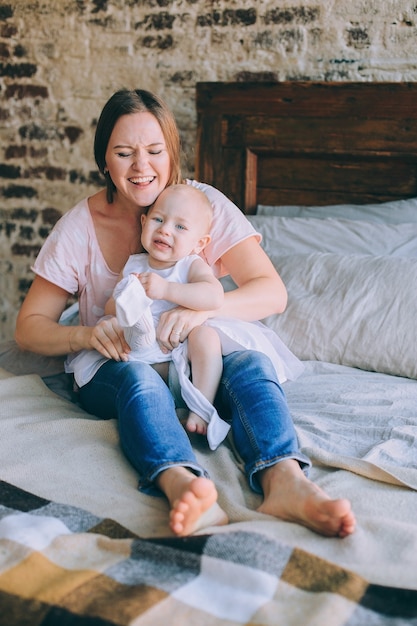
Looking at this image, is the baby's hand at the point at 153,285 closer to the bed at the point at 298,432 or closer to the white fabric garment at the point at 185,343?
the white fabric garment at the point at 185,343

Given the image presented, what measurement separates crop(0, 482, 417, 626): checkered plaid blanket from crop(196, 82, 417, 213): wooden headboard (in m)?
2.02

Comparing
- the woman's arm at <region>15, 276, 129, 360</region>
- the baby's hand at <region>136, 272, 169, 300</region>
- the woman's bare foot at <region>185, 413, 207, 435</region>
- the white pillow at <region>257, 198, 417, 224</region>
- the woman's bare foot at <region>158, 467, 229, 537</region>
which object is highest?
the baby's hand at <region>136, 272, 169, 300</region>

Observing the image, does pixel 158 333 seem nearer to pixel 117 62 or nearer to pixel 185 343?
pixel 185 343

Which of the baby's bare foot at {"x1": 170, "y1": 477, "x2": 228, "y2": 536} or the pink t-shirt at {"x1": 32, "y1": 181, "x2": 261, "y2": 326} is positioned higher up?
the pink t-shirt at {"x1": 32, "y1": 181, "x2": 261, "y2": 326}

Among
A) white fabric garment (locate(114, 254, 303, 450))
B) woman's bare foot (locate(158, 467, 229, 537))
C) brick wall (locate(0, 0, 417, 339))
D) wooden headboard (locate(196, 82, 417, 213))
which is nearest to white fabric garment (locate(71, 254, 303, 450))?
white fabric garment (locate(114, 254, 303, 450))

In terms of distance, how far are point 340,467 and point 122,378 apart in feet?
1.75

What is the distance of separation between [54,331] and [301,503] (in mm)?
920

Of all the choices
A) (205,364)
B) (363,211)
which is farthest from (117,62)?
(205,364)

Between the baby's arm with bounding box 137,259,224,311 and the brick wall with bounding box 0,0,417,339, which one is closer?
the baby's arm with bounding box 137,259,224,311

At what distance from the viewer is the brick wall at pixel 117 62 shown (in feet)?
9.89

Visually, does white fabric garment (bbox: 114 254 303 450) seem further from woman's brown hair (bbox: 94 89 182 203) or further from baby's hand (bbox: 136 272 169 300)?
woman's brown hair (bbox: 94 89 182 203)

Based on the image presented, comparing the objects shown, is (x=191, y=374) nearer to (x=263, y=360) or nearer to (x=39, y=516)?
(x=263, y=360)

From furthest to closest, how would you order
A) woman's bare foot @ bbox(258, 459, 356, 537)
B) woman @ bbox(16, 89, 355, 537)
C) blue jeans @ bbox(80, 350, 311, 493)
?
1. blue jeans @ bbox(80, 350, 311, 493)
2. woman @ bbox(16, 89, 355, 537)
3. woman's bare foot @ bbox(258, 459, 356, 537)

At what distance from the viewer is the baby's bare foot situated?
127cm
